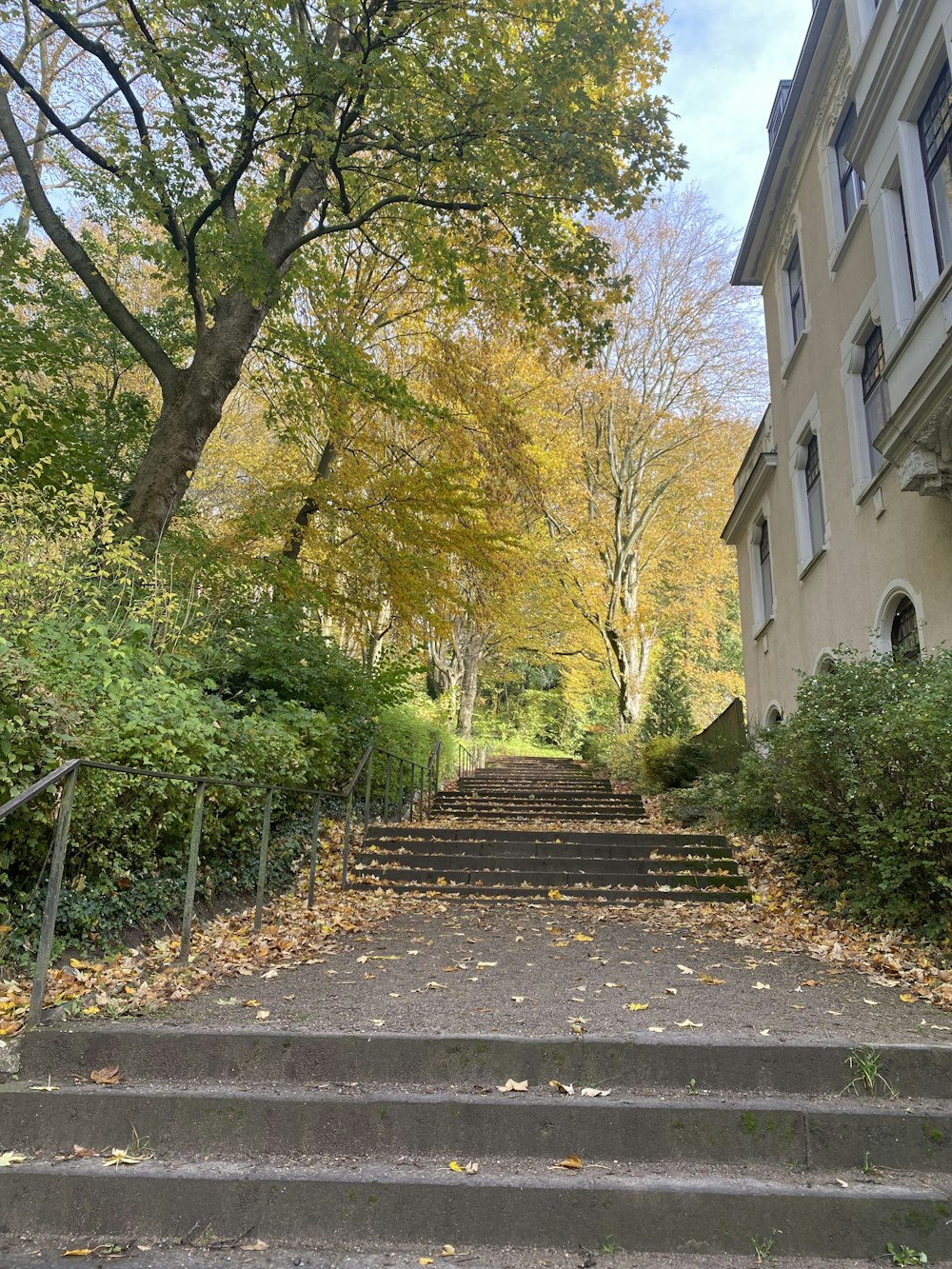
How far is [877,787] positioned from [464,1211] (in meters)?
4.63

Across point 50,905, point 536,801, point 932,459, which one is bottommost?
point 50,905

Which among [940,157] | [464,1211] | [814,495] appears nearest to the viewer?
[464,1211]

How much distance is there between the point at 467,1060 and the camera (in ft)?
13.0

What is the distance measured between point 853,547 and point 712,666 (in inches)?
968

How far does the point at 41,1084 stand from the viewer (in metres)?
3.66

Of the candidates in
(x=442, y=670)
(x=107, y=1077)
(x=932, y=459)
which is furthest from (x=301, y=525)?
(x=442, y=670)

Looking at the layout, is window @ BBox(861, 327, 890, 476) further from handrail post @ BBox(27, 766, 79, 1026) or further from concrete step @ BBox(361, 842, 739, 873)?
handrail post @ BBox(27, 766, 79, 1026)

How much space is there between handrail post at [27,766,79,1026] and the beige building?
7.39m

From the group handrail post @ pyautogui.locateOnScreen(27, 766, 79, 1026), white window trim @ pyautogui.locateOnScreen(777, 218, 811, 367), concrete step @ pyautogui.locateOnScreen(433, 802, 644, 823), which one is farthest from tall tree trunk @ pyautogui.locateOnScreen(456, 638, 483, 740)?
handrail post @ pyautogui.locateOnScreen(27, 766, 79, 1026)

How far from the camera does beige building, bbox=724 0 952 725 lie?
26.0 ft

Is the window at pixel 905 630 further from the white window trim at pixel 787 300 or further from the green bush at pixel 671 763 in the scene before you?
the white window trim at pixel 787 300

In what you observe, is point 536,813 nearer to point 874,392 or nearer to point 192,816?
point 874,392

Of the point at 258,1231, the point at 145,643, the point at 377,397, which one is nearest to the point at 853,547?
the point at 377,397

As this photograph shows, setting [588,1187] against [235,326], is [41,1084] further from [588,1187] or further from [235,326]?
[235,326]
